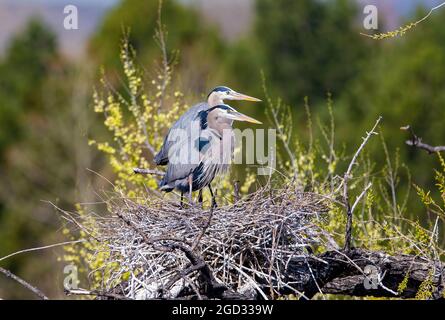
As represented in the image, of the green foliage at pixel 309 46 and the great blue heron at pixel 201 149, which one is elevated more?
the green foliage at pixel 309 46

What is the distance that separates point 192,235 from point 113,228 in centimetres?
54

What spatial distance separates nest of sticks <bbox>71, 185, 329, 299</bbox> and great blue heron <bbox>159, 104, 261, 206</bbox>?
1155 mm

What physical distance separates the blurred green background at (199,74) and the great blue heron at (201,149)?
30.4ft

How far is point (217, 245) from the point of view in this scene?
5906 millimetres

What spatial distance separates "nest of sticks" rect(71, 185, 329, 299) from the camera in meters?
5.70

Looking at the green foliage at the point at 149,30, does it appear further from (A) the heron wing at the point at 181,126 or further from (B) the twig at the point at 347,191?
(B) the twig at the point at 347,191

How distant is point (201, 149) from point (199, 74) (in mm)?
9065

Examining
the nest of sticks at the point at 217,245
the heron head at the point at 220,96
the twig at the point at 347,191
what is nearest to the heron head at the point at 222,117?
the heron head at the point at 220,96

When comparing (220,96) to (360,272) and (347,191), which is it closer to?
(360,272)

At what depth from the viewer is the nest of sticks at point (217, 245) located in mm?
5703

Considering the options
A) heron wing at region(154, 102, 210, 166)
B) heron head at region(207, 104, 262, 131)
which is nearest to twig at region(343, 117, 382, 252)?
heron head at region(207, 104, 262, 131)

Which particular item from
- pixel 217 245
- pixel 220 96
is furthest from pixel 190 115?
pixel 217 245

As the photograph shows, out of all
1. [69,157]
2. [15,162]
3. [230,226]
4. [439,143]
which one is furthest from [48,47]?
[230,226]

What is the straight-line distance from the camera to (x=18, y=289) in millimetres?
25406
